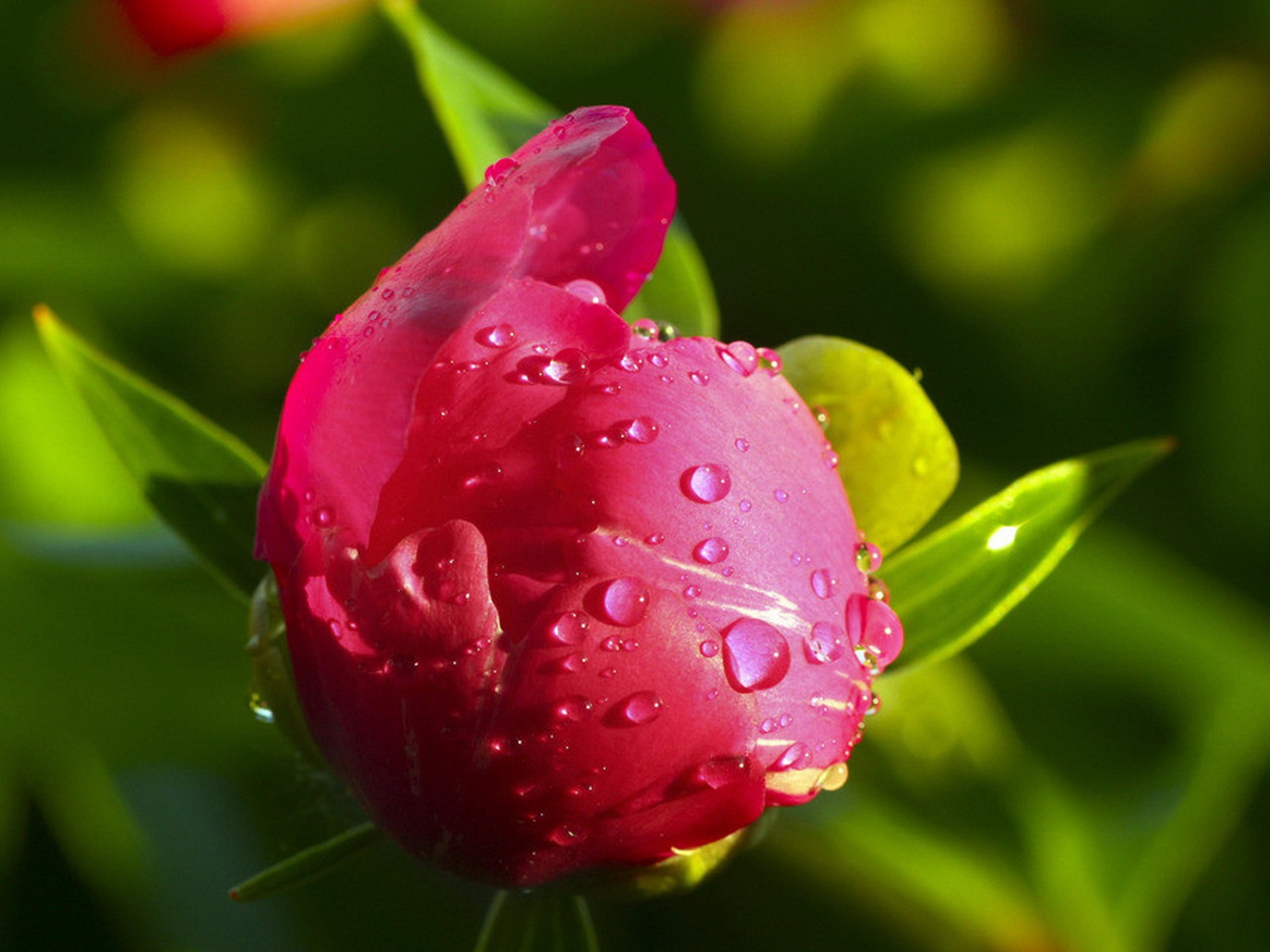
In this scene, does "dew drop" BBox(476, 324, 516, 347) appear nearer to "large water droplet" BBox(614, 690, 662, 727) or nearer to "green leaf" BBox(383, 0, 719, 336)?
"large water droplet" BBox(614, 690, 662, 727)

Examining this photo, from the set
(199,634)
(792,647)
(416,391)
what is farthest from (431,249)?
(199,634)

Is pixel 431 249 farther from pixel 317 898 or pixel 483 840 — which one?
pixel 317 898

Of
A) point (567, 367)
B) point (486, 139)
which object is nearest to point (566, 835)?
point (567, 367)

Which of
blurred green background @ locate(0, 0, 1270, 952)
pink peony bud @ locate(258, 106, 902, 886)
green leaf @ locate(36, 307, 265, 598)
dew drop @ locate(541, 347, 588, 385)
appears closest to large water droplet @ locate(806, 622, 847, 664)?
pink peony bud @ locate(258, 106, 902, 886)

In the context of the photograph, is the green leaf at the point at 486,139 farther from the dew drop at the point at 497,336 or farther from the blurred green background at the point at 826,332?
the blurred green background at the point at 826,332

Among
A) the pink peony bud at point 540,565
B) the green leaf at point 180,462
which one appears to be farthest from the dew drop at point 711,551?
the green leaf at point 180,462

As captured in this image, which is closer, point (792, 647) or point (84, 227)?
point (792, 647)

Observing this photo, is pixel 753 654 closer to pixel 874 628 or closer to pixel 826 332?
pixel 874 628

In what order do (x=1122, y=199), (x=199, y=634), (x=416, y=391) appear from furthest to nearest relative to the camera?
1. (x=1122, y=199)
2. (x=199, y=634)
3. (x=416, y=391)
